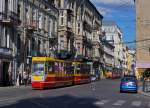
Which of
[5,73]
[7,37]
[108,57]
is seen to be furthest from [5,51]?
[108,57]

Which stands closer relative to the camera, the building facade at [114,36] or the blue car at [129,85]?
the blue car at [129,85]

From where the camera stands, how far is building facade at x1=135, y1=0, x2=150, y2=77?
95.6m

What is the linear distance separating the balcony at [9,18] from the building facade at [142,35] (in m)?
45.0

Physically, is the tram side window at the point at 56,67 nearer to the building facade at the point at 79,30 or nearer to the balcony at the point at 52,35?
the balcony at the point at 52,35

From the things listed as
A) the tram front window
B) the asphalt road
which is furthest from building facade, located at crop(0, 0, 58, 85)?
the asphalt road

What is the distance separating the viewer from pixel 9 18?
173ft

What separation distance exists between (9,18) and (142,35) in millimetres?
50792

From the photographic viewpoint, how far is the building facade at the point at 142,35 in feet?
314

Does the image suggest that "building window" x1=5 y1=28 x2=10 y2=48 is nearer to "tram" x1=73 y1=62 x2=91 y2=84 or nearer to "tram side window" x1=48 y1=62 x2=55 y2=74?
"tram side window" x1=48 y1=62 x2=55 y2=74

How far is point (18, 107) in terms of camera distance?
73.3 ft

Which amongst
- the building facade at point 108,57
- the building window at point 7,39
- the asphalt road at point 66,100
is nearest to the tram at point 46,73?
the building window at point 7,39

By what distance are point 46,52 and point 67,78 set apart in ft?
55.2

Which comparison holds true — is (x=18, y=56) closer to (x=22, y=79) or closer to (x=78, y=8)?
(x=22, y=79)

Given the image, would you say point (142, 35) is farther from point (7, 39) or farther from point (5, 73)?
point (5, 73)
